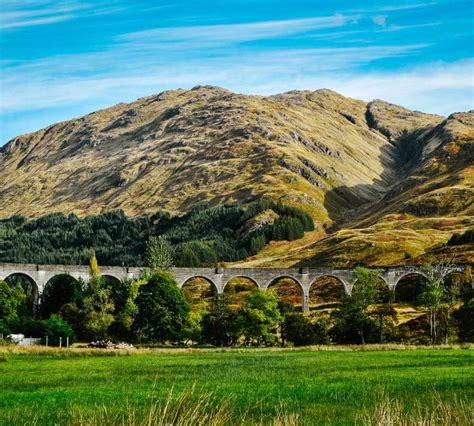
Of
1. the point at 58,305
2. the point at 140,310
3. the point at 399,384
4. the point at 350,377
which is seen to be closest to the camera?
the point at 399,384

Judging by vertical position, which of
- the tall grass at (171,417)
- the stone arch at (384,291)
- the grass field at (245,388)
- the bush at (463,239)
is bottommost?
the grass field at (245,388)

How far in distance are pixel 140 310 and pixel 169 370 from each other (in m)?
50.5

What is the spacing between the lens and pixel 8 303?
9788 centimetres

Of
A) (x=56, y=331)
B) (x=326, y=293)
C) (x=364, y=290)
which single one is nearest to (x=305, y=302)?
(x=326, y=293)

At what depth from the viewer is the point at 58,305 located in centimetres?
10638

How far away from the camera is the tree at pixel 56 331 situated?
84.5 metres

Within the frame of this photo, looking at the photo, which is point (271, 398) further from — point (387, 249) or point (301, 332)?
point (387, 249)

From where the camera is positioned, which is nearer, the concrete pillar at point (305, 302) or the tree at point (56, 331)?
the tree at point (56, 331)

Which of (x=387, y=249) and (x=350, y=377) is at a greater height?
(x=387, y=249)

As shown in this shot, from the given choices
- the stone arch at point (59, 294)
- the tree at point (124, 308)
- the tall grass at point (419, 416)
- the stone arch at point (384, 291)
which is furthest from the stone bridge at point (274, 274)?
the tall grass at point (419, 416)

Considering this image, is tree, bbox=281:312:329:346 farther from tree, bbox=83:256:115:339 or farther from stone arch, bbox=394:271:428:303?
stone arch, bbox=394:271:428:303

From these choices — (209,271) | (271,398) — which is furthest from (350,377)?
(209,271)

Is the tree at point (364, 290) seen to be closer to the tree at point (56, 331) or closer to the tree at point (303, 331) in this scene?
the tree at point (303, 331)

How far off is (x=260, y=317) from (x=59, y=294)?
3714 cm
